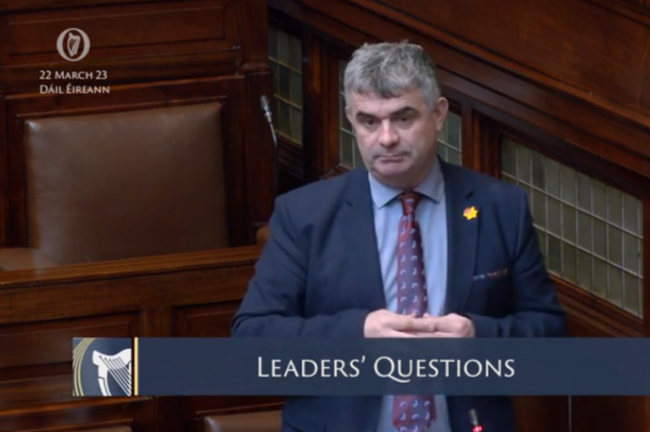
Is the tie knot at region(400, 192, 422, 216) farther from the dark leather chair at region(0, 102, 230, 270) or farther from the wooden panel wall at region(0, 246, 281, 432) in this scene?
the dark leather chair at region(0, 102, 230, 270)

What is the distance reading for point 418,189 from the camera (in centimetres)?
221

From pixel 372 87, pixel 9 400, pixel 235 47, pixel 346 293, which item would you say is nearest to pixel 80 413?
pixel 9 400

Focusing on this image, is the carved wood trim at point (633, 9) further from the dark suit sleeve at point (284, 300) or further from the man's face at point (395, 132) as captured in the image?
the dark suit sleeve at point (284, 300)

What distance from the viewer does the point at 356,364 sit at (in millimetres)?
1980

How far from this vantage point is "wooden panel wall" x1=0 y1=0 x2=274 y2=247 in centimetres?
399

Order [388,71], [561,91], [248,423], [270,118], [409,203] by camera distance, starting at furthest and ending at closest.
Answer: [270,118], [248,423], [561,91], [409,203], [388,71]

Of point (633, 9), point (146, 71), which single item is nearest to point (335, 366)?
point (633, 9)

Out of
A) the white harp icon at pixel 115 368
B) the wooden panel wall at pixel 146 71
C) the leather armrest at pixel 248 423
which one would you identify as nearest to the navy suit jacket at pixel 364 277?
the white harp icon at pixel 115 368

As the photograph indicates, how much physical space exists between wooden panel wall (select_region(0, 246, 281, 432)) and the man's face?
39.8 inches

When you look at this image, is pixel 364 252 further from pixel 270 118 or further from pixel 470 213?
pixel 270 118

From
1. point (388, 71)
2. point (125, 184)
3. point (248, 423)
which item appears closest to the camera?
point (388, 71)

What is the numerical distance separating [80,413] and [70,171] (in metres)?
1.12

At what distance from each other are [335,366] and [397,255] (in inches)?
11.0

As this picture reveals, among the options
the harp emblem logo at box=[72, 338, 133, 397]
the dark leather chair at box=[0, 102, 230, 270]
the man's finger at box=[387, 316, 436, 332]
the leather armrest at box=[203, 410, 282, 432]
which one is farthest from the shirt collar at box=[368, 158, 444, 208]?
the dark leather chair at box=[0, 102, 230, 270]
